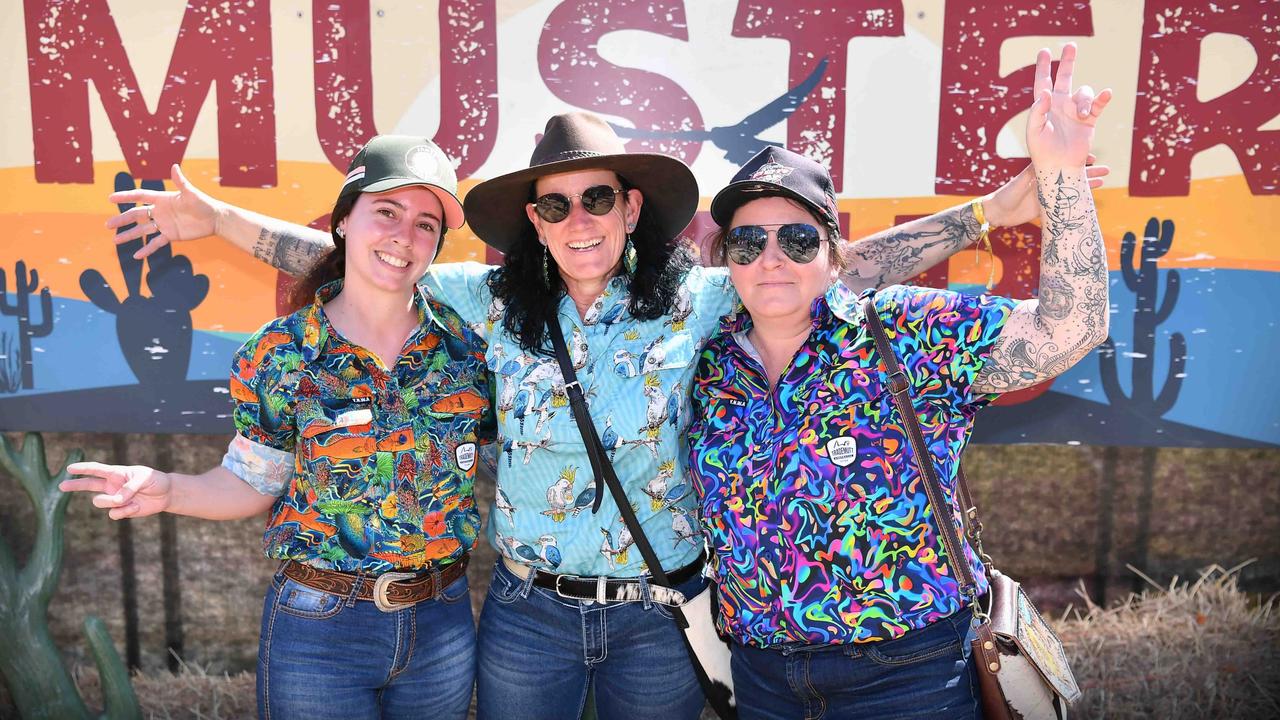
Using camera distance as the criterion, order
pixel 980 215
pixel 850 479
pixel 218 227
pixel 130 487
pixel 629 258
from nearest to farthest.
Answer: pixel 850 479 → pixel 130 487 → pixel 629 258 → pixel 980 215 → pixel 218 227

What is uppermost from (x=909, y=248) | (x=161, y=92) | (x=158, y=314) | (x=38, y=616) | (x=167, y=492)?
(x=161, y=92)

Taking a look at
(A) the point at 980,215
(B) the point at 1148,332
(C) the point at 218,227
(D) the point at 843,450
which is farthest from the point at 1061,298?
(C) the point at 218,227

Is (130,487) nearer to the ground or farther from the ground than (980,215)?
nearer to the ground

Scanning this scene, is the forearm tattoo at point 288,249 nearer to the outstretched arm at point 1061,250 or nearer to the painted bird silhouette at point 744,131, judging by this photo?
the painted bird silhouette at point 744,131

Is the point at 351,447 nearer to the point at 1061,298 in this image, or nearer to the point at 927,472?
the point at 927,472

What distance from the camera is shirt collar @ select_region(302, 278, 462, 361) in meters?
2.39

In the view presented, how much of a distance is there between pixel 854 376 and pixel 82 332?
3.06 metres

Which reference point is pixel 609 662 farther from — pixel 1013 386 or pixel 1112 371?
pixel 1112 371

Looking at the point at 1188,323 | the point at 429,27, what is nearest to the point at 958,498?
the point at 1188,323

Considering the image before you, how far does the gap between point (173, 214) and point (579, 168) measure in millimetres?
1644

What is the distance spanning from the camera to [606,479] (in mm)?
2379

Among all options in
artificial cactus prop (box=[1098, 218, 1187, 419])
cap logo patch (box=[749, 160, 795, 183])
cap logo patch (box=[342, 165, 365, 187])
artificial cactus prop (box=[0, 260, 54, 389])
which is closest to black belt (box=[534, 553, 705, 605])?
cap logo patch (box=[749, 160, 795, 183])

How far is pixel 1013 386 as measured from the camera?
2121mm

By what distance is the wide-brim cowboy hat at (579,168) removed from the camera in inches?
96.6
